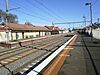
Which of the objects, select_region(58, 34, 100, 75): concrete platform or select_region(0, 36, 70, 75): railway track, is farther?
Result: select_region(0, 36, 70, 75): railway track

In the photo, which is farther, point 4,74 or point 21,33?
point 21,33

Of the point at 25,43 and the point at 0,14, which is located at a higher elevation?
the point at 0,14

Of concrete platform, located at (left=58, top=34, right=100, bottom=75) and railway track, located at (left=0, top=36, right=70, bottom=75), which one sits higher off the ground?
concrete platform, located at (left=58, top=34, right=100, bottom=75)

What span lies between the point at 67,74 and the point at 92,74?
4.09ft

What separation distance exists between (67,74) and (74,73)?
42 cm

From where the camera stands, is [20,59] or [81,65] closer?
[81,65]

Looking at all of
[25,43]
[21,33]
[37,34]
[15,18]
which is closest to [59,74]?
[25,43]

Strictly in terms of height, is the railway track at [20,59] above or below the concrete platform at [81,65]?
below

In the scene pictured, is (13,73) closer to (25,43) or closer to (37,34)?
(25,43)

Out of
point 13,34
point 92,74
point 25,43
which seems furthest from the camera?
point 13,34

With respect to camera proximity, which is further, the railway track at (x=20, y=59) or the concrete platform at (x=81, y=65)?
the railway track at (x=20, y=59)

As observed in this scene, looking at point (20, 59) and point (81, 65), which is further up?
point (81, 65)

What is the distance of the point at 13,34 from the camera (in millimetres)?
46688

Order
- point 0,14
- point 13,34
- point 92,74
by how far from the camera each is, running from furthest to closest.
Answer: point 0,14 < point 13,34 < point 92,74
